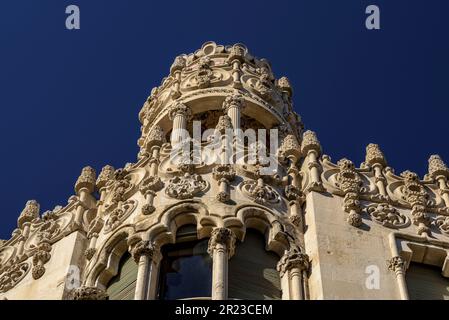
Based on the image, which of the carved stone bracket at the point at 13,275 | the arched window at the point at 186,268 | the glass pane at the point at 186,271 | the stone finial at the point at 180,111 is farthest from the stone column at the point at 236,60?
the glass pane at the point at 186,271

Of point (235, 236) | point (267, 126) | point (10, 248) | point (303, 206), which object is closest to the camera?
point (235, 236)

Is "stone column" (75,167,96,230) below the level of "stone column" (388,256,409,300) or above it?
above

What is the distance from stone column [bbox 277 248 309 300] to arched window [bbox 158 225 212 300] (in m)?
1.37

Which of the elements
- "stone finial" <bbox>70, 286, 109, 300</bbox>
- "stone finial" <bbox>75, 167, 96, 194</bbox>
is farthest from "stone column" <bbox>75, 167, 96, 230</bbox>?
"stone finial" <bbox>70, 286, 109, 300</bbox>

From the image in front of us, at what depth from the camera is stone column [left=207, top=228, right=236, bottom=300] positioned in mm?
22547

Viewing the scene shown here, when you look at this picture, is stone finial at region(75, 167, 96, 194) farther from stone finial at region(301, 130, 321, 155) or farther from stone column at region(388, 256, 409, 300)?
stone column at region(388, 256, 409, 300)

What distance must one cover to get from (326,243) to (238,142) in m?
3.83

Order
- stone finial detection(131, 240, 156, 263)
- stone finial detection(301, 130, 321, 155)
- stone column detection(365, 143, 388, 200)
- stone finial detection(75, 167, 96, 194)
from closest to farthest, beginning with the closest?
1. stone finial detection(131, 240, 156, 263)
2. stone column detection(365, 143, 388, 200)
3. stone finial detection(301, 130, 321, 155)
4. stone finial detection(75, 167, 96, 194)

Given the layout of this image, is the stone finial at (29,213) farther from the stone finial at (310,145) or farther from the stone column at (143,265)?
the stone finial at (310,145)

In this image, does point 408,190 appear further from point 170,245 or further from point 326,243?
point 170,245

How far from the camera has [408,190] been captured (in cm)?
2673

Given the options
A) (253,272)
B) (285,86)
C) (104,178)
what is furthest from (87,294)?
(285,86)
